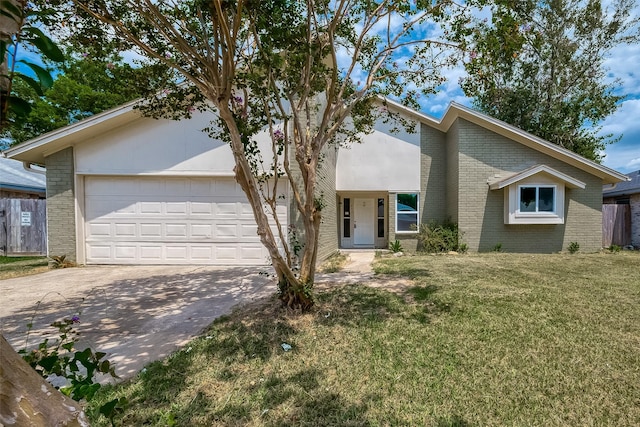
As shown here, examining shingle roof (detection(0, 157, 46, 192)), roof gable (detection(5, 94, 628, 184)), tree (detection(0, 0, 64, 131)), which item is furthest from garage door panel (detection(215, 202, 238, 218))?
shingle roof (detection(0, 157, 46, 192))

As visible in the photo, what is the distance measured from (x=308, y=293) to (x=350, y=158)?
884 cm

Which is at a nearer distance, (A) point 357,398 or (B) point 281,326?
(A) point 357,398

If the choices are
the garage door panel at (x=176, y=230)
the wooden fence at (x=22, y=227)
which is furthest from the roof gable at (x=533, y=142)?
the wooden fence at (x=22, y=227)

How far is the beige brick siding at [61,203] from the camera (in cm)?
857

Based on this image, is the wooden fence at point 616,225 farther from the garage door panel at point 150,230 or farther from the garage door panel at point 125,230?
the garage door panel at point 125,230

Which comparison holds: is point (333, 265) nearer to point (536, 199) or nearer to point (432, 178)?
point (432, 178)

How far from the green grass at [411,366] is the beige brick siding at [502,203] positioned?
599 cm

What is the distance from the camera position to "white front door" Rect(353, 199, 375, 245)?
44.9ft

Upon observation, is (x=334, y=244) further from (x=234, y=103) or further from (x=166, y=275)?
(x=234, y=103)

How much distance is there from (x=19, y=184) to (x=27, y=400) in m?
17.5

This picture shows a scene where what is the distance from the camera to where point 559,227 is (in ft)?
36.3

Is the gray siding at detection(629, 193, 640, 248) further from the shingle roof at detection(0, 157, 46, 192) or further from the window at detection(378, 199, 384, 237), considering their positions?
the shingle roof at detection(0, 157, 46, 192)

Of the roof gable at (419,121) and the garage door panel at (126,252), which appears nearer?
the roof gable at (419,121)

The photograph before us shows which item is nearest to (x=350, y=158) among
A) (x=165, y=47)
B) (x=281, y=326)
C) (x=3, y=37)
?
(x=165, y=47)
